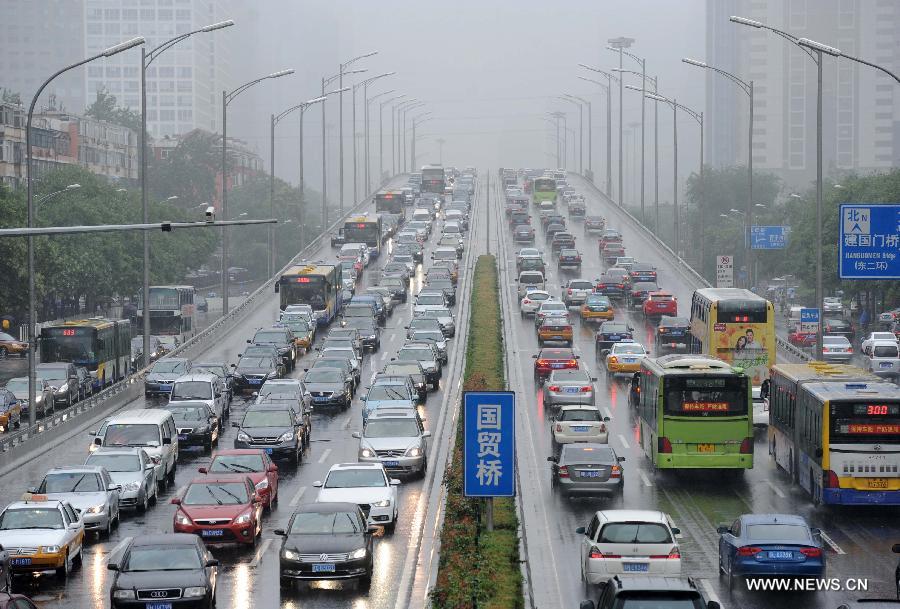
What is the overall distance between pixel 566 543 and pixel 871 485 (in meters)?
6.52

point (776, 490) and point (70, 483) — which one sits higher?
point (70, 483)

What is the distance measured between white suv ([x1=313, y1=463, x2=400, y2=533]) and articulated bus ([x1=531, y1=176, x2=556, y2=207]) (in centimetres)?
10268

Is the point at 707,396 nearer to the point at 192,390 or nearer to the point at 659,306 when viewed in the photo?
the point at 192,390

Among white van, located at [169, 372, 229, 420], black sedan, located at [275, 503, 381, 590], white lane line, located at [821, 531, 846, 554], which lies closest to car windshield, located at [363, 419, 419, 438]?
white van, located at [169, 372, 229, 420]

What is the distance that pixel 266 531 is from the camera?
31047 mm

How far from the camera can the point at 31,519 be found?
26.7 m

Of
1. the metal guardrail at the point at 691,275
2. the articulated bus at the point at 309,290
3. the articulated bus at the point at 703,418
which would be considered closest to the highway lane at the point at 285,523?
the articulated bus at the point at 703,418

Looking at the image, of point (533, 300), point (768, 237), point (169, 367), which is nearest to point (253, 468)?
point (169, 367)

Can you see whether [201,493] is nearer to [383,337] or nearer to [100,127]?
[383,337]

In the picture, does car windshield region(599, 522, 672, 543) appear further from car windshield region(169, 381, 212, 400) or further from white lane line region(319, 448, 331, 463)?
car windshield region(169, 381, 212, 400)

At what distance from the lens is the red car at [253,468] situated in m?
32.6

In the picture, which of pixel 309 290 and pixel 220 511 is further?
pixel 309 290

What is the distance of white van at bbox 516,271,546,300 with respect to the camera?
8066 cm

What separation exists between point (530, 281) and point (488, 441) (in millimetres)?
58284
